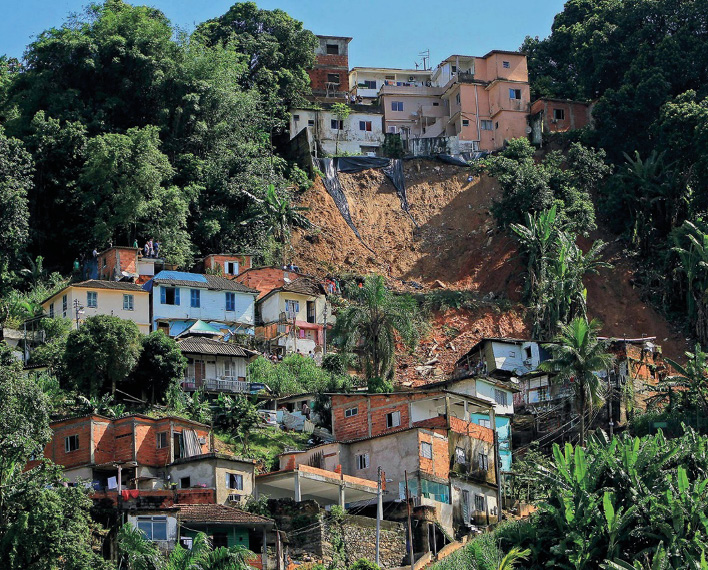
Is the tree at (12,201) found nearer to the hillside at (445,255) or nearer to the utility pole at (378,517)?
the hillside at (445,255)

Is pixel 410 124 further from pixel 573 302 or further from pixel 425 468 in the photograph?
pixel 425 468

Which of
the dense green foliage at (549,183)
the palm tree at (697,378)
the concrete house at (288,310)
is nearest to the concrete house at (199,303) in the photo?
the concrete house at (288,310)

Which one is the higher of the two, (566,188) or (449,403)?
(566,188)

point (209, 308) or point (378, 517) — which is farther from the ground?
point (209, 308)

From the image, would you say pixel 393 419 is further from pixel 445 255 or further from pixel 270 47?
pixel 270 47

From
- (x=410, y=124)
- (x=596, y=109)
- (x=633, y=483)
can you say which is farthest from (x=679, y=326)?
(x=633, y=483)

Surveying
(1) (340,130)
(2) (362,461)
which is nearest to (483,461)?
(2) (362,461)
